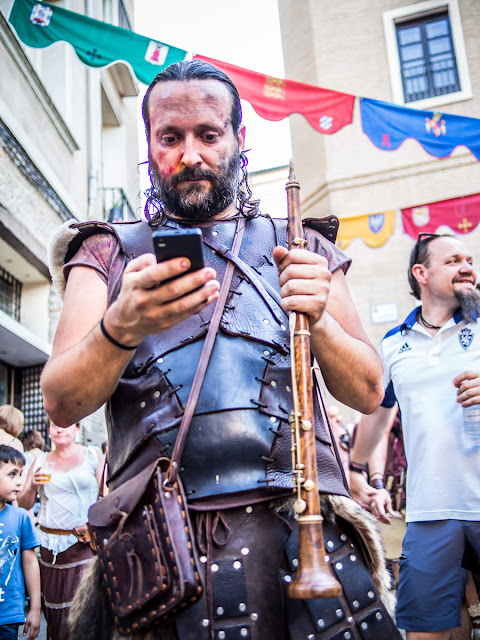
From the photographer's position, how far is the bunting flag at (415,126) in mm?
7891

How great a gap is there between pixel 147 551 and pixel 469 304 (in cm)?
286

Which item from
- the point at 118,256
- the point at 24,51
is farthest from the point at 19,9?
the point at 118,256

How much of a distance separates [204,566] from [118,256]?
88cm

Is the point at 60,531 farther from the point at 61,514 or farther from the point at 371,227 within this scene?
the point at 371,227

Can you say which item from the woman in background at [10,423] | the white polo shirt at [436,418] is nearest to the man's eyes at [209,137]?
the white polo shirt at [436,418]

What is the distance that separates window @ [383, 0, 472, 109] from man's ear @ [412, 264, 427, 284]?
11824 millimetres

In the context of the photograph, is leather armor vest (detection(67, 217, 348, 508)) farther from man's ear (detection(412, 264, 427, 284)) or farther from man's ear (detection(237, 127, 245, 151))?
man's ear (detection(412, 264, 427, 284))

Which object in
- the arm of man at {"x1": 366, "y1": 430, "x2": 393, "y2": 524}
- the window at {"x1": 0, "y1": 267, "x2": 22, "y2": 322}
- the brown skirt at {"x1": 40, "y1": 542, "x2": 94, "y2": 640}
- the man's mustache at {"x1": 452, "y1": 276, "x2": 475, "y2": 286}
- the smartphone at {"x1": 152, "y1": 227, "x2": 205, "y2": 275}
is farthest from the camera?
the window at {"x1": 0, "y1": 267, "x2": 22, "y2": 322}

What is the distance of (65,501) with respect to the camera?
5.19 m

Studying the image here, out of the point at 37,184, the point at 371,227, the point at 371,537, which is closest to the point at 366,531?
the point at 371,537

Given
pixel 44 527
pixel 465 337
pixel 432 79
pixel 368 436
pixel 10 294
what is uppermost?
pixel 432 79

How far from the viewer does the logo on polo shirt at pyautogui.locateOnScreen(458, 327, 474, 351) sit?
373 centimetres

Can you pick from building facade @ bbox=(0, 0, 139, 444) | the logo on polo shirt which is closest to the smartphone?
the logo on polo shirt

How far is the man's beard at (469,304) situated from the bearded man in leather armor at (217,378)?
200 centimetres
